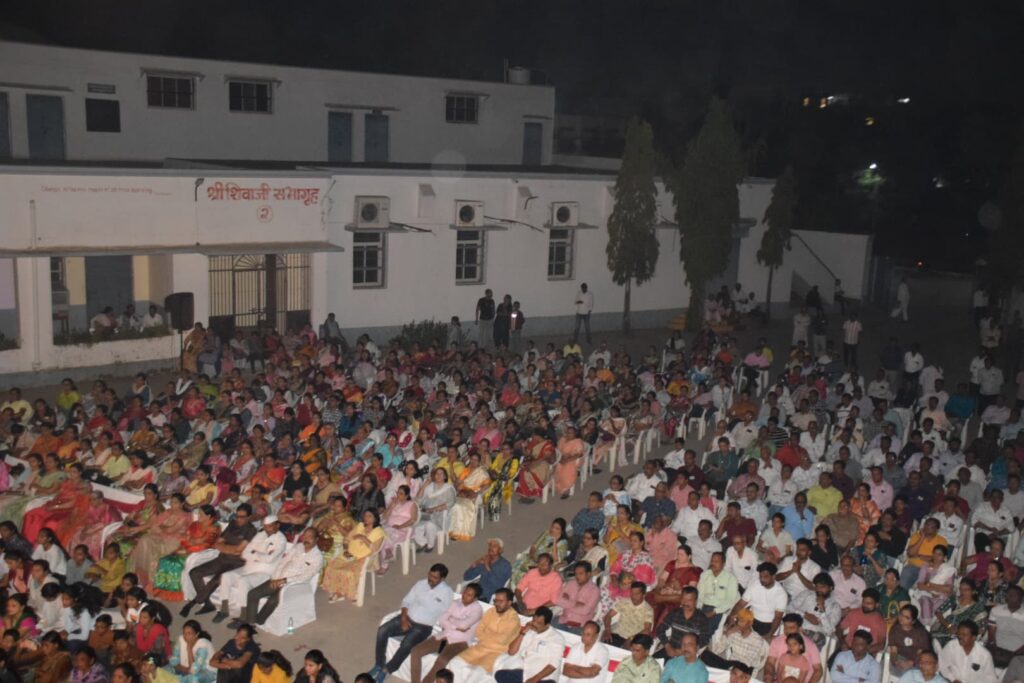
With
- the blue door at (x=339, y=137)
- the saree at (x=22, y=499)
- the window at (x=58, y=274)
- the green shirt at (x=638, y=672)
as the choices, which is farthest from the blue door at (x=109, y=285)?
the green shirt at (x=638, y=672)

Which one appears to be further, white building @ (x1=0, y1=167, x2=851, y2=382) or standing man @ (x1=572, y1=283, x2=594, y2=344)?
standing man @ (x1=572, y1=283, x2=594, y2=344)

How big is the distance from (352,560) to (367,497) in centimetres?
117

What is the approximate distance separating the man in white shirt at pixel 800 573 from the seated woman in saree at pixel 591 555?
1.58 m

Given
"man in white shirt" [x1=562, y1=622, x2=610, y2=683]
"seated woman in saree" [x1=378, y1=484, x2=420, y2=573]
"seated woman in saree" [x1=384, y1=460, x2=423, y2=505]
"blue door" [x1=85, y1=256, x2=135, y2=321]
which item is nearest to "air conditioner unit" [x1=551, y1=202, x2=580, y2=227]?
"blue door" [x1=85, y1=256, x2=135, y2=321]

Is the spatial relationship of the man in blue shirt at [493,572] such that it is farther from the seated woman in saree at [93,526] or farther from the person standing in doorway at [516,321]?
the person standing in doorway at [516,321]

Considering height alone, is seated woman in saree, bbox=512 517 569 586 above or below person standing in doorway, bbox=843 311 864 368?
below

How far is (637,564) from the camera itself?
32.2 feet

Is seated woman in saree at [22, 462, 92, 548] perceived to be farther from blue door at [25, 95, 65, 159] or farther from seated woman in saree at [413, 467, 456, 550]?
blue door at [25, 95, 65, 159]

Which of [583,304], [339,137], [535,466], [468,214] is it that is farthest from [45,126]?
[535,466]

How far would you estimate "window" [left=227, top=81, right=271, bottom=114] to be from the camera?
88.3 feet

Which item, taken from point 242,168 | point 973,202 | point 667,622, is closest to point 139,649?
point 667,622

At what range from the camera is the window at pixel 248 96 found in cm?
2691

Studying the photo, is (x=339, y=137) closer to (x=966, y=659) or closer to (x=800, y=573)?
(x=800, y=573)

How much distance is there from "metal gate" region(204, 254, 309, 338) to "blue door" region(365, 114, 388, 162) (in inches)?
346
